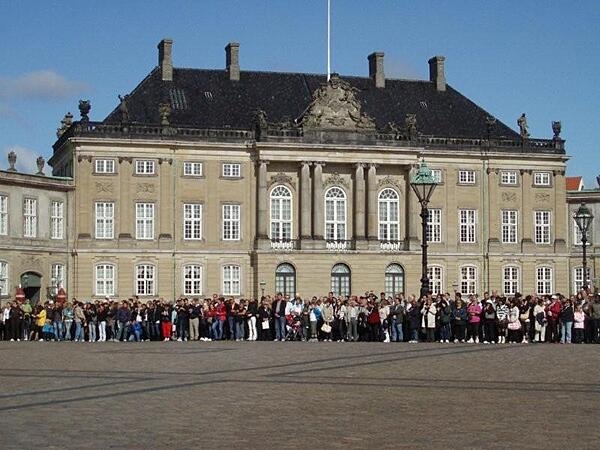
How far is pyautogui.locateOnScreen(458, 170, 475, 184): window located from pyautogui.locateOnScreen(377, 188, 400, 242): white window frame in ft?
12.8

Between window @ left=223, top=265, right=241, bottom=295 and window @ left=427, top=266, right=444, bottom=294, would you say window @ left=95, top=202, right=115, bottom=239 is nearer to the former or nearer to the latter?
window @ left=223, top=265, right=241, bottom=295

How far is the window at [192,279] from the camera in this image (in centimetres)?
6688

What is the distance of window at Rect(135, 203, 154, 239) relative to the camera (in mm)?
66188

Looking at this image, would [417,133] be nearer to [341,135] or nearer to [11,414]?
[341,135]

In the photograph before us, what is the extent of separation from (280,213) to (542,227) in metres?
15.6

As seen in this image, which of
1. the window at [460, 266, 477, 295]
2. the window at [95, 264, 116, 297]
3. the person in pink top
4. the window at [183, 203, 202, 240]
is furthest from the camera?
the window at [460, 266, 477, 295]

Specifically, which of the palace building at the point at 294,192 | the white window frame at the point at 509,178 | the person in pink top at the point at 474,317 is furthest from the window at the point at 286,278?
the person in pink top at the point at 474,317

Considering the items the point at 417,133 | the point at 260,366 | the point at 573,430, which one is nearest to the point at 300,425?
the point at 573,430

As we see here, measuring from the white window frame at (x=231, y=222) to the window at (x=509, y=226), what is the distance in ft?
50.3

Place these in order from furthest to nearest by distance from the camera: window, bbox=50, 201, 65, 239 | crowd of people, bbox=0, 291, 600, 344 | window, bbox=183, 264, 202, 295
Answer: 1. window, bbox=183, 264, 202, 295
2. window, bbox=50, 201, 65, 239
3. crowd of people, bbox=0, 291, 600, 344

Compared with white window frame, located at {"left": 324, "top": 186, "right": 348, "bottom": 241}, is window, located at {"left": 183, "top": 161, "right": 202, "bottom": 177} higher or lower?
higher

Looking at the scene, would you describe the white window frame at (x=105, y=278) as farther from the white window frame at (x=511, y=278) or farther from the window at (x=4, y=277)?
the white window frame at (x=511, y=278)

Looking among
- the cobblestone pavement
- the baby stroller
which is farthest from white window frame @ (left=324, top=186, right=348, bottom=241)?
the cobblestone pavement

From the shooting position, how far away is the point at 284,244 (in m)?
68.0
